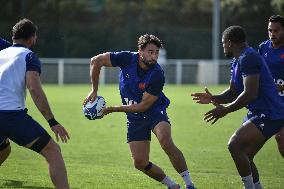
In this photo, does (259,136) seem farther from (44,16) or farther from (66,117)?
(44,16)

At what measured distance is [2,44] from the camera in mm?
10477

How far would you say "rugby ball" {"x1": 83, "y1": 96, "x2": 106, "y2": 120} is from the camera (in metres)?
9.72

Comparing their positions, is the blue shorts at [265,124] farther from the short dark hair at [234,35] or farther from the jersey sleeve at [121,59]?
the jersey sleeve at [121,59]

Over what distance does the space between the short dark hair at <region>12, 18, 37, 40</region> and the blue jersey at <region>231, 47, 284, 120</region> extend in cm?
243

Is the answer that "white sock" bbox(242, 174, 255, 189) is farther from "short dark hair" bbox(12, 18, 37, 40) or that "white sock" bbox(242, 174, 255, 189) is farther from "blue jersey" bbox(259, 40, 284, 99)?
"short dark hair" bbox(12, 18, 37, 40)

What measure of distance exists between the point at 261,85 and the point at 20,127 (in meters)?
2.91

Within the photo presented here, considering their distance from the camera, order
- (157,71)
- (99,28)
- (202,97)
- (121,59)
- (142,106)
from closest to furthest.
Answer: (202,97)
(142,106)
(157,71)
(121,59)
(99,28)

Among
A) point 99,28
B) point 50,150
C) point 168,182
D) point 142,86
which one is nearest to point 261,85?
point 142,86

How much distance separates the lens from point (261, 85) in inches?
361

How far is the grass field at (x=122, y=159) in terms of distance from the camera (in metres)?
11.1

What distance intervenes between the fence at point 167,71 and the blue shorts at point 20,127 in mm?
31942

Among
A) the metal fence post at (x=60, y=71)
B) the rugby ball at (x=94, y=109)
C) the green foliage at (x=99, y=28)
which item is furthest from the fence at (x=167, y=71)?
the rugby ball at (x=94, y=109)

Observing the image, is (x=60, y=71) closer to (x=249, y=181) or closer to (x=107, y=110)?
(x=107, y=110)

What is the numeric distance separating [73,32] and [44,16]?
1.94m
